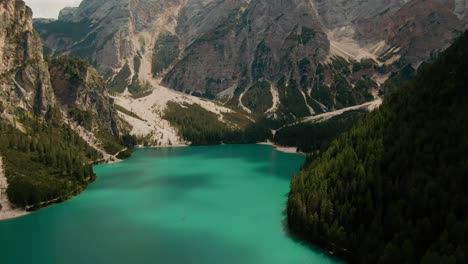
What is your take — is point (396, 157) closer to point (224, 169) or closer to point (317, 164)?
point (317, 164)

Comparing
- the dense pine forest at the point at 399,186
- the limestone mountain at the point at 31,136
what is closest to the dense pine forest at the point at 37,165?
the limestone mountain at the point at 31,136

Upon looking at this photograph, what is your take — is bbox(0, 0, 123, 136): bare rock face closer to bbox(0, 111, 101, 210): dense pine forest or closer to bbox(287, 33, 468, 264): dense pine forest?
bbox(0, 111, 101, 210): dense pine forest

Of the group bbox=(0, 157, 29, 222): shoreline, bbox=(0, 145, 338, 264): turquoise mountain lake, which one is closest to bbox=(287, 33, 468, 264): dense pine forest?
bbox=(0, 145, 338, 264): turquoise mountain lake

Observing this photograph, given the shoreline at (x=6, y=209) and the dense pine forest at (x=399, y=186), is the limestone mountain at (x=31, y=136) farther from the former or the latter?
the dense pine forest at (x=399, y=186)

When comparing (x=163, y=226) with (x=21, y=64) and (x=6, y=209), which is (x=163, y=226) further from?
(x=21, y=64)

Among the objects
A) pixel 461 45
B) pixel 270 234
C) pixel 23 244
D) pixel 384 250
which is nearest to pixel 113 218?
pixel 23 244

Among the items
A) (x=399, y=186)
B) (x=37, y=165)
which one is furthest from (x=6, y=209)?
(x=399, y=186)
